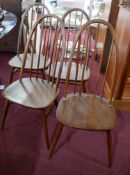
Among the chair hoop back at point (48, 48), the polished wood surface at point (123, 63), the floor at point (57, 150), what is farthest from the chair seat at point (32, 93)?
the polished wood surface at point (123, 63)

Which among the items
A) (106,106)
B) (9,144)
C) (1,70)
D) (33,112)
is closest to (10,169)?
(9,144)

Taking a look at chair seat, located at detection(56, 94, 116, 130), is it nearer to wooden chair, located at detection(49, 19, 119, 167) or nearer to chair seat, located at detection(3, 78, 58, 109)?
wooden chair, located at detection(49, 19, 119, 167)

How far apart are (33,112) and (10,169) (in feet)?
2.16

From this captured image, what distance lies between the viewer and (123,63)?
6.25 feet

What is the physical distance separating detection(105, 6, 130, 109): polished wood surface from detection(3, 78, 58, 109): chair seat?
73cm

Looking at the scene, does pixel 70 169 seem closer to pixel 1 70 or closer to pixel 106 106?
pixel 106 106

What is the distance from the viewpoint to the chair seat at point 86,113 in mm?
1291

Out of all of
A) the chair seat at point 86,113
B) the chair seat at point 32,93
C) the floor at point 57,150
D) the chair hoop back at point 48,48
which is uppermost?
the chair hoop back at point 48,48

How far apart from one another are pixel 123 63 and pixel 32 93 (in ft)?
3.00

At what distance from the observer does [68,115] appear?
134 centimetres

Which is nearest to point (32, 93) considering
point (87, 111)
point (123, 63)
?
point (87, 111)

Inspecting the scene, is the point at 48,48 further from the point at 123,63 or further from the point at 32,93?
the point at 123,63

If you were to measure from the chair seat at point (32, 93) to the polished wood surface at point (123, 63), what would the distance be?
2.38 feet

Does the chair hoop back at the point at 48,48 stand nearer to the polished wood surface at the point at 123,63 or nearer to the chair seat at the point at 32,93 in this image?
the chair seat at the point at 32,93
